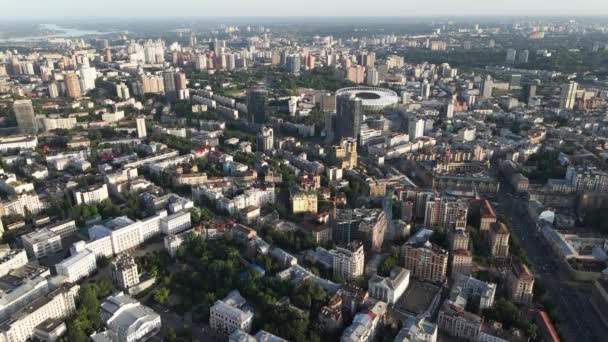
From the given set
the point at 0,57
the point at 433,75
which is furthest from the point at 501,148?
the point at 0,57

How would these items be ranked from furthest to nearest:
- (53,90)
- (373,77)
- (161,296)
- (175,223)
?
1. (373,77)
2. (53,90)
3. (175,223)
4. (161,296)

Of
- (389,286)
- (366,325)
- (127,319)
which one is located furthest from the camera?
(389,286)

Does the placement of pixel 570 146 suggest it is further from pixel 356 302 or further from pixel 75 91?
pixel 75 91

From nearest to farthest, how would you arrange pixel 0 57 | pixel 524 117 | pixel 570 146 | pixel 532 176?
pixel 532 176 → pixel 570 146 → pixel 524 117 → pixel 0 57

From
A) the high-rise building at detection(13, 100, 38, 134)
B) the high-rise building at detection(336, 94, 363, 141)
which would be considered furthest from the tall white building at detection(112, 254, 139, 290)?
the high-rise building at detection(13, 100, 38, 134)

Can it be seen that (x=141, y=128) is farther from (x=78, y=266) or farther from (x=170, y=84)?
(x=78, y=266)

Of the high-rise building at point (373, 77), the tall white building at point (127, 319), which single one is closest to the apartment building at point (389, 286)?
the tall white building at point (127, 319)

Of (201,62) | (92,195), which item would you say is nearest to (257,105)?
(92,195)
